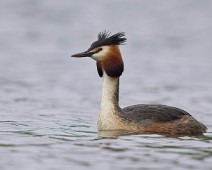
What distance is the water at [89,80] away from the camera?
13.9 metres

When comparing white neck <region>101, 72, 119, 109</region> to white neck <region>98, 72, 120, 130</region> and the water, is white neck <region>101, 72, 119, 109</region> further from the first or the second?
the water

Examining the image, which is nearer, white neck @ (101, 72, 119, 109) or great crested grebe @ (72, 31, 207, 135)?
great crested grebe @ (72, 31, 207, 135)

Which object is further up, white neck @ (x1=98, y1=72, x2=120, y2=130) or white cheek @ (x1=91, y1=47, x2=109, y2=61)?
white cheek @ (x1=91, y1=47, x2=109, y2=61)

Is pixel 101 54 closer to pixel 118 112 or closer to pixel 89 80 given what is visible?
pixel 118 112

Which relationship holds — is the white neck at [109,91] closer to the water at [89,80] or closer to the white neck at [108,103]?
the white neck at [108,103]

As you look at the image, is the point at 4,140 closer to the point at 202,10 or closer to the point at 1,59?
the point at 1,59

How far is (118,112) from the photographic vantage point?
16.2 m

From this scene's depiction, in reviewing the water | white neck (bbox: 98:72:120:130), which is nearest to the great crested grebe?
white neck (bbox: 98:72:120:130)

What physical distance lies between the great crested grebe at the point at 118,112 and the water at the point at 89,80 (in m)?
0.34

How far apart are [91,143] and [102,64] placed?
6.04 ft

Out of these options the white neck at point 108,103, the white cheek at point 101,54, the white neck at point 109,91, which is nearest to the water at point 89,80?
the white neck at point 108,103

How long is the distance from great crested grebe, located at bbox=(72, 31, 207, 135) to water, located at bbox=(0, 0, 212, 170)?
0.34 meters

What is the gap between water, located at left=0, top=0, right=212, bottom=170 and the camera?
45.7 ft

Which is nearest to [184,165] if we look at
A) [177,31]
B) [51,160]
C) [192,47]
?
[51,160]
